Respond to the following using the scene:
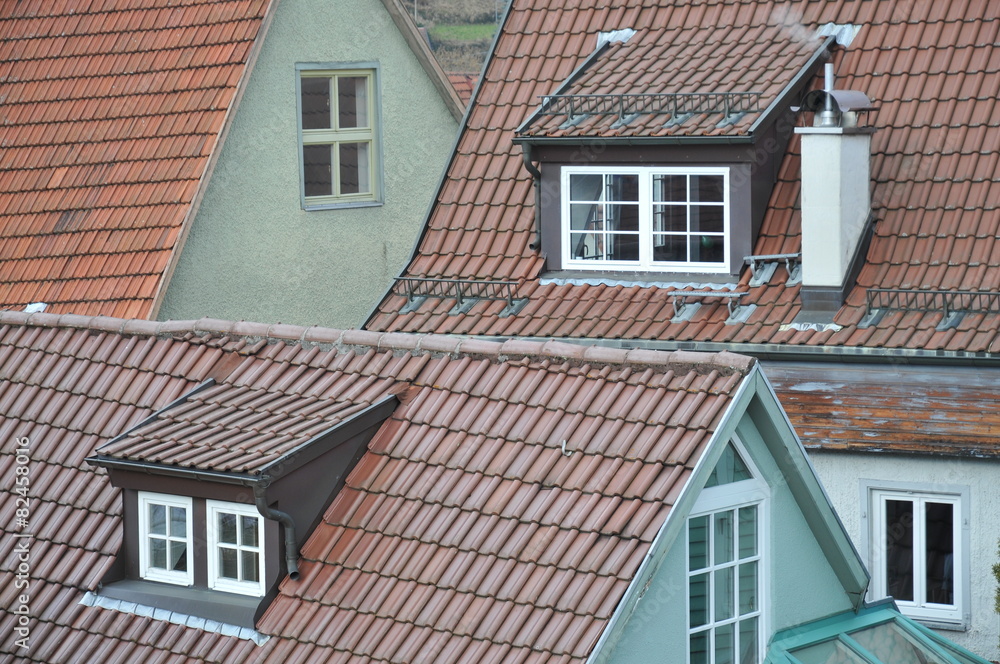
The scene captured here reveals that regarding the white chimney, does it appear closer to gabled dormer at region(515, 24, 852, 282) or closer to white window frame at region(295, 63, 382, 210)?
gabled dormer at region(515, 24, 852, 282)

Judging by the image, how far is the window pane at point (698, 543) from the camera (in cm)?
864

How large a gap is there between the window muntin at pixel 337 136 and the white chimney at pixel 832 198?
6.22 m

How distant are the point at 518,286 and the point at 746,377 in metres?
6.20

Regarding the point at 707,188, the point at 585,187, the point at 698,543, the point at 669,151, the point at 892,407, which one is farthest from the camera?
the point at 585,187

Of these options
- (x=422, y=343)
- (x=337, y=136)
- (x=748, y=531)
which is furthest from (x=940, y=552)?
(x=337, y=136)

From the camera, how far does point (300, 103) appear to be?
56.3 ft

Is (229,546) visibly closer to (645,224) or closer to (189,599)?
(189,599)

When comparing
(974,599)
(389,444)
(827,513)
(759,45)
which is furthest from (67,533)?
(759,45)

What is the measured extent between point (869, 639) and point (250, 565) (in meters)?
3.63

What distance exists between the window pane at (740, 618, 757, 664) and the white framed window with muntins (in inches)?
153

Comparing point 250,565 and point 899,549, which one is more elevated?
point 250,565

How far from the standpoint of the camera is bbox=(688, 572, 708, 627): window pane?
340 inches

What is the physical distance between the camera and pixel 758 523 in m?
9.06

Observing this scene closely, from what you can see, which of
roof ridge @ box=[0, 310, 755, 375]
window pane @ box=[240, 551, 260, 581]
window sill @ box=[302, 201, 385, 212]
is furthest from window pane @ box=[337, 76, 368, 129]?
window pane @ box=[240, 551, 260, 581]
